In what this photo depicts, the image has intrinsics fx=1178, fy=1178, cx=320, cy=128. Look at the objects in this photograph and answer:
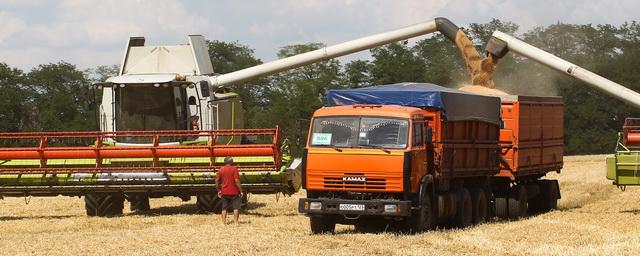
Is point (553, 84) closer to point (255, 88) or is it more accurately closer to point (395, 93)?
point (255, 88)

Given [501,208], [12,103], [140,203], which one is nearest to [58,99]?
[12,103]

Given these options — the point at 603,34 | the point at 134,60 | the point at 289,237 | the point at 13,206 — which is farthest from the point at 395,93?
the point at 603,34

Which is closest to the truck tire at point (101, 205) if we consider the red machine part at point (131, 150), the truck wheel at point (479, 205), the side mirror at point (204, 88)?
the red machine part at point (131, 150)

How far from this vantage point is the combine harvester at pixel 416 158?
63.8 feet

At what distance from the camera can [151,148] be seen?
24.5 m

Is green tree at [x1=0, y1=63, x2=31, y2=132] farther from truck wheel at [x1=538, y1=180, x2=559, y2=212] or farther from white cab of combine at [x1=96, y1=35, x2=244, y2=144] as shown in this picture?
truck wheel at [x1=538, y1=180, x2=559, y2=212]

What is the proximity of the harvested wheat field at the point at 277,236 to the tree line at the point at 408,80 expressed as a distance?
181ft

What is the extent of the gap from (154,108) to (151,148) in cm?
310

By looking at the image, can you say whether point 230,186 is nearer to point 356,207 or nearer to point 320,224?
point 320,224

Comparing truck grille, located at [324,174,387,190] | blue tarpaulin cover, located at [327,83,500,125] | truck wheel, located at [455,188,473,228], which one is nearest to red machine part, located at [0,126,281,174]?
blue tarpaulin cover, located at [327,83,500,125]

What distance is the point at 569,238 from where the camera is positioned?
1859 centimetres

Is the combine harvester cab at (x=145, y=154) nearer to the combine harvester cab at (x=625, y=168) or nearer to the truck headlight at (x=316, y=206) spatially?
the truck headlight at (x=316, y=206)

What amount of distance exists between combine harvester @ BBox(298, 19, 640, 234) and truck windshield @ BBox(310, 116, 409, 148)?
0.02 meters

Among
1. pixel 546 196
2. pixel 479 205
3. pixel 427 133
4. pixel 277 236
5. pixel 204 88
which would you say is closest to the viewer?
pixel 277 236
